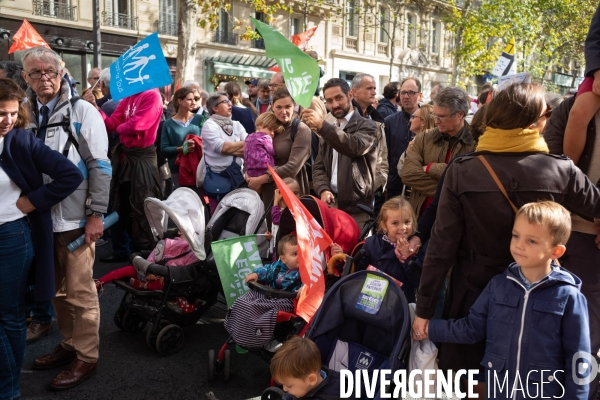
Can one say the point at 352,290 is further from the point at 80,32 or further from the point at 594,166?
the point at 80,32

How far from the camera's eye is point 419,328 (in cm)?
271

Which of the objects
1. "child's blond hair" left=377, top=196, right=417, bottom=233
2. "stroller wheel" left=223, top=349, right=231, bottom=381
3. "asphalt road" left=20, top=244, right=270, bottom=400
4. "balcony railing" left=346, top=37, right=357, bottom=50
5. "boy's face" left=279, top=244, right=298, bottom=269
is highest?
"balcony railing" left=346, top=37, right=357, bottom=50

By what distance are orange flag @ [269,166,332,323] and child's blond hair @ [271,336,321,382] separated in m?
0.27

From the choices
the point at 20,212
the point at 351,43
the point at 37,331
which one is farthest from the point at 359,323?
the point at 351,43

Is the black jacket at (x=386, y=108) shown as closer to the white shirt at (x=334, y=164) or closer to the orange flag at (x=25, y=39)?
the white shirt at (x=334, y=164)

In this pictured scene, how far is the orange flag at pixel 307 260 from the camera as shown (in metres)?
3.11

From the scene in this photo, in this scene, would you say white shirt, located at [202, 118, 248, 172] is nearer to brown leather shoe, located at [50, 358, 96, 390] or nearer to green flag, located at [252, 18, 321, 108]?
green flag, located at [252, 18, 321, 108]

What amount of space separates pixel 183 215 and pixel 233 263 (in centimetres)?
57

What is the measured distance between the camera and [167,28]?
25188 mm

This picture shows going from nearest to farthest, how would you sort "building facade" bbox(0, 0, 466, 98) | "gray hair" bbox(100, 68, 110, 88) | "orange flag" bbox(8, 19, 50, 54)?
"gray hair" bbox(100, 68, 110, 88)
"orange flag" bbox(8, 19, 50, 54)
"building facade" bbox(0, 0, 466, 98)

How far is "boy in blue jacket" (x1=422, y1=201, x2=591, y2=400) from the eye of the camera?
2.30 metres

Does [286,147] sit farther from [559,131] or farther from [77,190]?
[559,131]

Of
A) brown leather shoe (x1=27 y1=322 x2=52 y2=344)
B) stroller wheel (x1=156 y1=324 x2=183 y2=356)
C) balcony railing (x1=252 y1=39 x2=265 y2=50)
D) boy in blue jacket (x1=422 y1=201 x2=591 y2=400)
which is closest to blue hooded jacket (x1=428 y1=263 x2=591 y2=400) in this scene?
boy in blue jacket (x1=422 y1=201 x2=591 y2=400)

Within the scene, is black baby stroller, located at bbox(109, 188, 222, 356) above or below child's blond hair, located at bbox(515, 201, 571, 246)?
below
